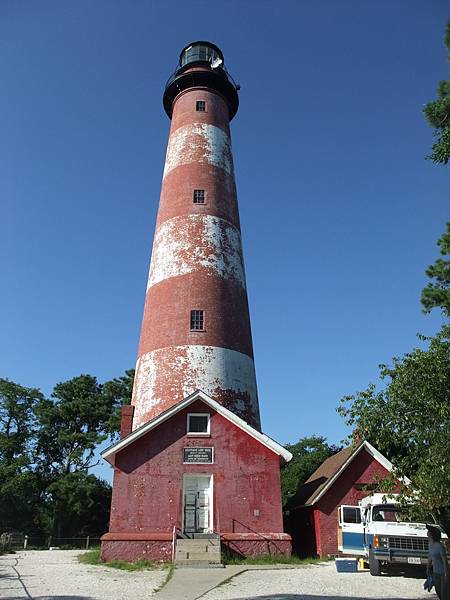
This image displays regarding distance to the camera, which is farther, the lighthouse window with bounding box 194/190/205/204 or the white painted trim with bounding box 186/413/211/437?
the lighthouse window with bounding box 194/190/205/204

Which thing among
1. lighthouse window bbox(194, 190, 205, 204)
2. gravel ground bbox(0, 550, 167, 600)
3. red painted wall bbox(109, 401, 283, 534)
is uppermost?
lighthouse window bbox(194, 190, 205, 204)

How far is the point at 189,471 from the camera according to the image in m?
17.4

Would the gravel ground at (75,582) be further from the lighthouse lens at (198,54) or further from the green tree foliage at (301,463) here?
the lighthouse lens at (198,54)

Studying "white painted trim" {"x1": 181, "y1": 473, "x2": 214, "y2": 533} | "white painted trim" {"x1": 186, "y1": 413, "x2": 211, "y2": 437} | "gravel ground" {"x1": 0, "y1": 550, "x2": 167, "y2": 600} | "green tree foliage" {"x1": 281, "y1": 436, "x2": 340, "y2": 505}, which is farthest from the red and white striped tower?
"green tree foliage" {"x1": 281, "y1": 436, "x2": 340, "y2": 505}

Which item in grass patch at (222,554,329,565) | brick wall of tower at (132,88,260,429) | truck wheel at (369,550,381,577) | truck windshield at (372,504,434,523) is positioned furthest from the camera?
brick wall of tower at (132,88,260,429)

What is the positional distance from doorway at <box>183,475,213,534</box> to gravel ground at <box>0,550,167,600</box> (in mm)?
2691

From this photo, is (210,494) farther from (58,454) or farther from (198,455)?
(58,454)

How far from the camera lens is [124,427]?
64.5ft

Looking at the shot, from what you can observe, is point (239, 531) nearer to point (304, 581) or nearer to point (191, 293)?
point (304, 581)

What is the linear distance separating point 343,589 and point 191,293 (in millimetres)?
12650

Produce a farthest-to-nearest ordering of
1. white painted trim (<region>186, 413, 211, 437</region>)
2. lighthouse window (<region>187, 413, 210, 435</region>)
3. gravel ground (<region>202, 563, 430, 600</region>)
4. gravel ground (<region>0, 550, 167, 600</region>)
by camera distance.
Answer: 1. lighthouse window (<region>187, 413, 210, 435</region>)
2. white painted trim (<region>186, 413, 211, 437</region>)
3. gravel ground (<region>0, 550, 167, 600</region>)
4. gravel ground (<region>202, 563, 430, 600</region>)

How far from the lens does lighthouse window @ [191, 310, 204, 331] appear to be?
20570 millimetres

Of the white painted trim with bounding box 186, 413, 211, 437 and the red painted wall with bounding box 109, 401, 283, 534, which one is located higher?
the white painted trim with bounding box 186, 413, 211, 437

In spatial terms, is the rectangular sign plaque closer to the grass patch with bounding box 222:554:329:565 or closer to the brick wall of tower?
the brick wall of tower
